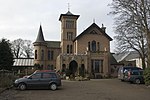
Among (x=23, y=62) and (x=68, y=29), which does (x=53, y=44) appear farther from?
(x=68, y=29)

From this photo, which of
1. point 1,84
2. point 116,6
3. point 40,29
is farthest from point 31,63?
point 1,84

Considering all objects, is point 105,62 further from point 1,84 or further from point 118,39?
point 1,84

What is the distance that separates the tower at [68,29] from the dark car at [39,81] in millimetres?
37874

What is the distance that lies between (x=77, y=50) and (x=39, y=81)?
31621 mm

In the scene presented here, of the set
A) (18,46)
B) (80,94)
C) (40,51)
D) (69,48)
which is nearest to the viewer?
(80,94)

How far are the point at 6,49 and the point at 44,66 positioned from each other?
25.8 metres

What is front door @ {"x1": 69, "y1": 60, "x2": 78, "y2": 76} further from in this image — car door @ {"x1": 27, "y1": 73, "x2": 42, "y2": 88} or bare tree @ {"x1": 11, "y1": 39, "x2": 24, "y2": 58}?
bare tree @ {"x1": 11, "y1": 39, "x2": 24, "y2": 58}

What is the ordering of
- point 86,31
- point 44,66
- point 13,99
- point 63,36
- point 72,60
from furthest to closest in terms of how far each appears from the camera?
1. point 44,66
2. point 63,36
3. point 86,31
4. point 72,60
5. point 13,99

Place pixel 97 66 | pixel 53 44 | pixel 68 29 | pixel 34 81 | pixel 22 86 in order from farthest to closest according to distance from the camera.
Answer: pixel 53 44 < pixel 68 29 < pixel 97 66 < pixel 34 81 < pixel 22 86

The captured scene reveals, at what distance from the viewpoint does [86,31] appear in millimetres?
51531

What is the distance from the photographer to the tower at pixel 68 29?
59.3 m

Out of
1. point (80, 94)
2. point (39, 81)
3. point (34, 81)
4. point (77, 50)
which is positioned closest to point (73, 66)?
point (77, 50)

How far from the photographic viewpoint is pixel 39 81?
68.0 feet

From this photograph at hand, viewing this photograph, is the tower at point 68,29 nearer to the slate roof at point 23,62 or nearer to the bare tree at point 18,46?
the slate roof at point 23,62
